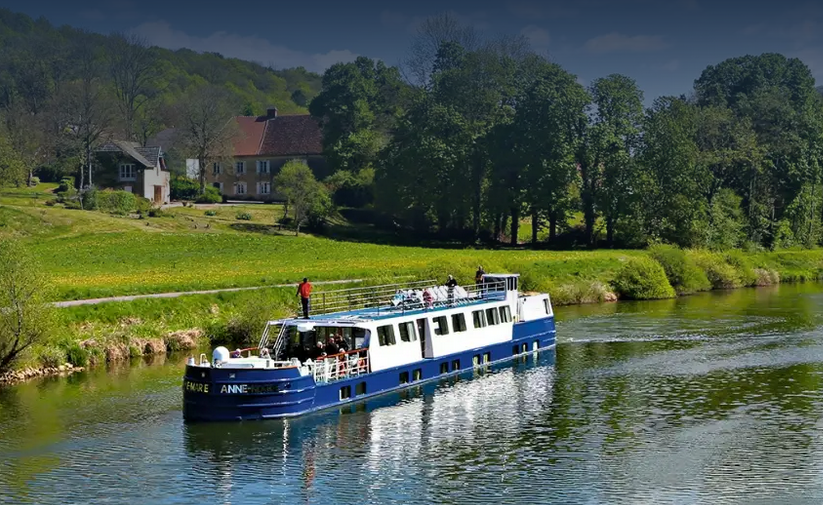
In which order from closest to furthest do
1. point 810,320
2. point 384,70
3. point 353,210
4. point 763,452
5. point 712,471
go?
point 712,471 → point 763,452 → point 810,320 → point 353,210 → point 384,70

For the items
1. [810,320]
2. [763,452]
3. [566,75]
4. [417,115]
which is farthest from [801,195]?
[763,452]

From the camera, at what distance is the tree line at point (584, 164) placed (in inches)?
4500

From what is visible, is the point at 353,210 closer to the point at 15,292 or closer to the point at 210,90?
the point at 210,90

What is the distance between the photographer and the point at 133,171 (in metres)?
135

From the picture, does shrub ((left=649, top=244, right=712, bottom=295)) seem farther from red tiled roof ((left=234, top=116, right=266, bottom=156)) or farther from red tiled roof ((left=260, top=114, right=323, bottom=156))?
red tiled roof ((left=234, top=116, right=266, bottom=156))

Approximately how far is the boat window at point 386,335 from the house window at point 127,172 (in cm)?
9275

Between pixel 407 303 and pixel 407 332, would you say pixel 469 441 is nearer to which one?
pixel 407 332

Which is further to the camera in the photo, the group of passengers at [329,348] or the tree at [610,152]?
the tree at [610,152]

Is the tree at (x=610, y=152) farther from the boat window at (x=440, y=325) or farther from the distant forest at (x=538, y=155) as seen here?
the boat window at (x=440, y=325)

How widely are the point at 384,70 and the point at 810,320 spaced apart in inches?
3766

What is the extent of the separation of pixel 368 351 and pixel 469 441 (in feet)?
→ 28.4

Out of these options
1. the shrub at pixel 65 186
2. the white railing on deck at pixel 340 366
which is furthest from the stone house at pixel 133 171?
the white railing on deck at pixel 340 366

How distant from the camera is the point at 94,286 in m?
66.9

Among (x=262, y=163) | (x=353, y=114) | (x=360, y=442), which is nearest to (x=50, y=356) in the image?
(x=360, y=442)
